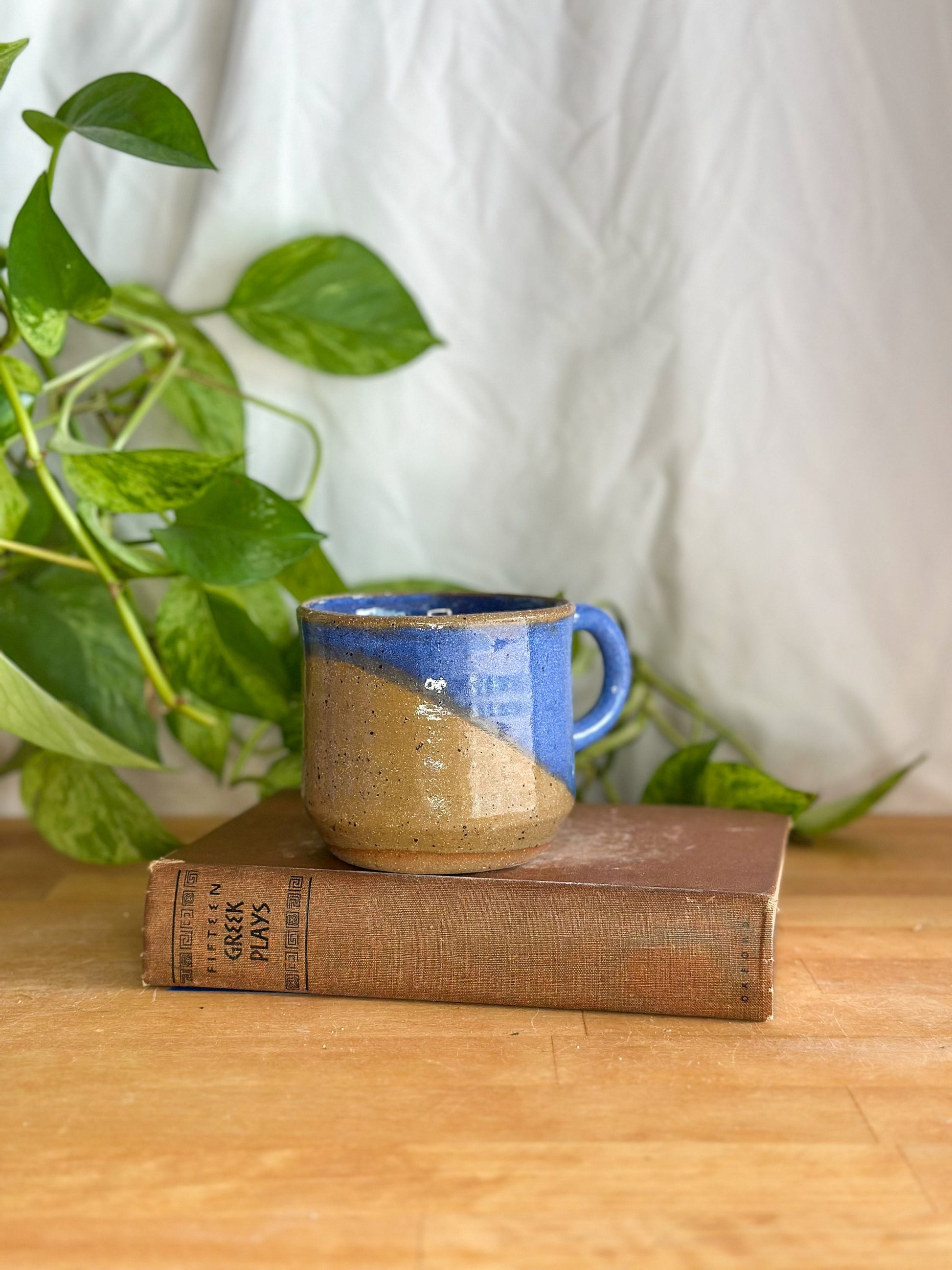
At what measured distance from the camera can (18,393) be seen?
27.1 inches

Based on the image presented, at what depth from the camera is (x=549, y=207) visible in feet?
2.79

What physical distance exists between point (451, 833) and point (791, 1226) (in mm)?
224

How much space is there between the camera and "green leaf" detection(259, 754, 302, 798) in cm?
84

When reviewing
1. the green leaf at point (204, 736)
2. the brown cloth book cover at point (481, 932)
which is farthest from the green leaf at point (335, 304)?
the brown cloth book cover at point (481, 932)

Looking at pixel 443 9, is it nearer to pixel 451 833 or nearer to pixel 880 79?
pixel 880 79

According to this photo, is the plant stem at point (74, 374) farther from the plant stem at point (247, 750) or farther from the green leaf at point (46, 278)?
the plant stem at point (247, 750)

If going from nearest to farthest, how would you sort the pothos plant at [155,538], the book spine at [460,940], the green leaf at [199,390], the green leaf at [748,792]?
1. the book spine at [460,940]
2. the pothos plant at [155,538]
3. the green leaf at [748,792]
4. the green leaf at [199,390]

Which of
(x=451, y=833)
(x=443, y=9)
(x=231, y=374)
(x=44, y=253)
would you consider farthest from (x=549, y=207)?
(x=451, y=833)

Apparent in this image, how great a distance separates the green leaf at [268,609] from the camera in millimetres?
804

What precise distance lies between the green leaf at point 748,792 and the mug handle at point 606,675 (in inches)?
4.8

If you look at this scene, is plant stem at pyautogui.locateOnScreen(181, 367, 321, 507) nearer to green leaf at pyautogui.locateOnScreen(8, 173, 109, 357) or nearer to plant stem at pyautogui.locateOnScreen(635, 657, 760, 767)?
green leaf at pyautogui.locateOnScreen(8, 173, 109, 357)

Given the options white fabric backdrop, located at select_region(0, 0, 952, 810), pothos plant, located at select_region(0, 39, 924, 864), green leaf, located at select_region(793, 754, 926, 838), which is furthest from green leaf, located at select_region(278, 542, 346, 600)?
green leaf, located at select_region(793, 754, 926, 838)

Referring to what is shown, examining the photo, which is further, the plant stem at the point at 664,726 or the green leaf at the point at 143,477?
the plant stem at the point at 664,726

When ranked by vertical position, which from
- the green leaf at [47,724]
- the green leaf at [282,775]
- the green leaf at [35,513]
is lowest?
the green leaf at [282,775]
